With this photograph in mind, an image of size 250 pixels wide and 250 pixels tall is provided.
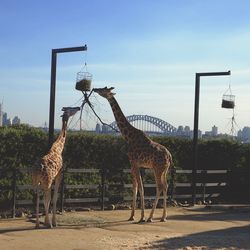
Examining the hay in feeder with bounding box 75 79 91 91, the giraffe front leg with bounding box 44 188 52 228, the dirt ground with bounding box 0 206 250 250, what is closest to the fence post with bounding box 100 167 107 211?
the dirt ground with bounding box 0 206 250 250

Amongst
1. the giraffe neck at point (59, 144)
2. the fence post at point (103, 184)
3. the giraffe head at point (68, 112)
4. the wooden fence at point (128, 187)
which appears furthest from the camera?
the fence post at point (103, 184)

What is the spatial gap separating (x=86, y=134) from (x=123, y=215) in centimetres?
332

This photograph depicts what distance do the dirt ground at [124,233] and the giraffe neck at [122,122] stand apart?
2298 millimetres

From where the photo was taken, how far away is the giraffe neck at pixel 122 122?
14.9 meters

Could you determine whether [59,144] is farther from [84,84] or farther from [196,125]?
[196,125]

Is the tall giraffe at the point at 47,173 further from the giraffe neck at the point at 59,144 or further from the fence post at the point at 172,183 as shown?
the fence post at the point at 172,183

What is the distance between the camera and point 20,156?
618 inches

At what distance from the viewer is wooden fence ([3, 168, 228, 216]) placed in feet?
51.7

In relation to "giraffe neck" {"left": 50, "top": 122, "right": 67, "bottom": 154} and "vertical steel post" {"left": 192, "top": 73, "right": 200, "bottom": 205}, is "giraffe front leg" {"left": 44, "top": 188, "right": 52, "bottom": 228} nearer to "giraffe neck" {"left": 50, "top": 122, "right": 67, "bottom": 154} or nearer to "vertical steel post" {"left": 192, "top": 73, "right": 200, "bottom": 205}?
"giraffe neck" {"left": 50, "top": 122, "right": 67, "bottom": 154}

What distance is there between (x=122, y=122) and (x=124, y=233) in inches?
143

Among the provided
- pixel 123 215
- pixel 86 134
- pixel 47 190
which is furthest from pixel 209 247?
pixel 86 134

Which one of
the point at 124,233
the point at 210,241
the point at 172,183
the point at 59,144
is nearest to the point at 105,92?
the point at 59,144

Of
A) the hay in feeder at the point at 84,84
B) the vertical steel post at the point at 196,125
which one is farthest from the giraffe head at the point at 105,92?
the vertical steel post at the point at 196,125

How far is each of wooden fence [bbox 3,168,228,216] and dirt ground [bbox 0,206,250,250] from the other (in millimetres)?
792
